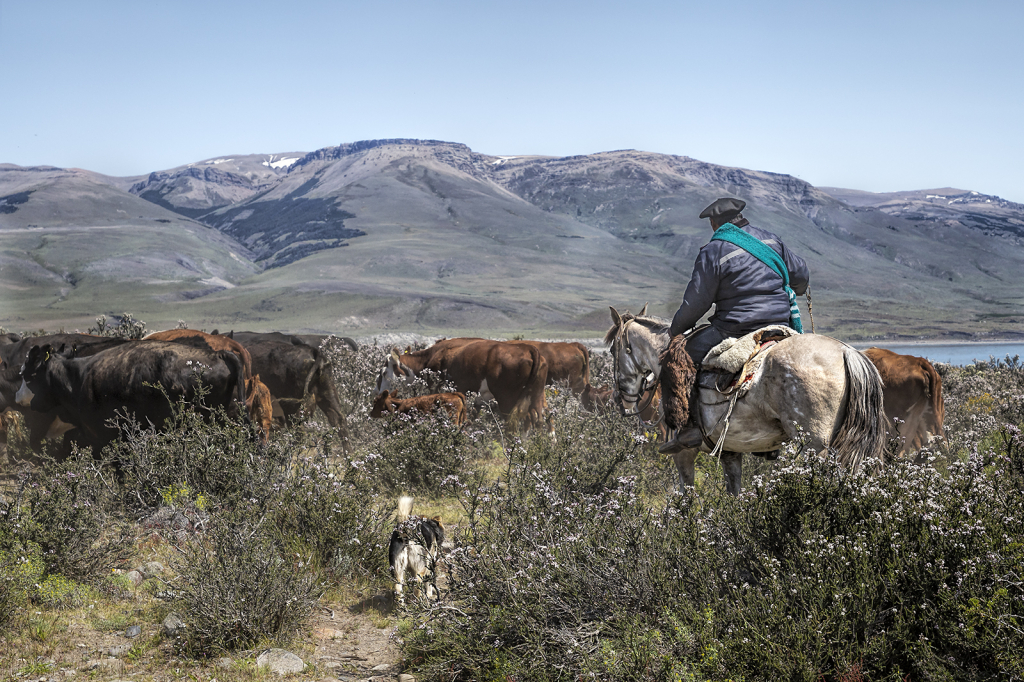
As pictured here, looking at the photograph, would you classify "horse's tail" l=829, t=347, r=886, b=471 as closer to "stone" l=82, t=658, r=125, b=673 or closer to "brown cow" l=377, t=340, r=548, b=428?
"stone" l=82, t=658, r=125, b=673

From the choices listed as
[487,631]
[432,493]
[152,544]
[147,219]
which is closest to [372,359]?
[432,493]

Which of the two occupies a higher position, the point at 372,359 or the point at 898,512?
the point at 898,512

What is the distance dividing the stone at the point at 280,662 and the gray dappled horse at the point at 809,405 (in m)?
3.31

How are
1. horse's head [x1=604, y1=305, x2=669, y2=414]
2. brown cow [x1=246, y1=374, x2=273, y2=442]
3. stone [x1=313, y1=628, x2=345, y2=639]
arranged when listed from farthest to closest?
brown cow [x1=246, y1=374, x2=273, y2=442] → horse's head [x1=604, y1=305, x2=669, y2=414] → stone [x1=313, y1=628, x2=345, y2=639]

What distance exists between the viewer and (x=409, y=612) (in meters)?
4.41

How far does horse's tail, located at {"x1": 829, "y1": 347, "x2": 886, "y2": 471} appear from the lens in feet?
16.9

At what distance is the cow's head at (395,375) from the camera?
11.6 meters

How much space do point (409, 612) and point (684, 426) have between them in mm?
2728

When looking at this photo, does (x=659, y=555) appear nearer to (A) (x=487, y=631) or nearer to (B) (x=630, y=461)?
(A) (x=487, y=631)

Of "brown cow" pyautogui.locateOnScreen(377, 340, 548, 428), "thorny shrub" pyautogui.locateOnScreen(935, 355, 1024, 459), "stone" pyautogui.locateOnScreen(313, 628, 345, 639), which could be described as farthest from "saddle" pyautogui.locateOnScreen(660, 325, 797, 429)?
"brown cow" pyautogui.locateOnScreen(377, 340, 548, 428)

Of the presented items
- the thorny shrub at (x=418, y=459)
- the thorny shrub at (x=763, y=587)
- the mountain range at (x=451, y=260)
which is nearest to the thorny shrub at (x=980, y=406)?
the thorny shrub at (x=763, y=587)

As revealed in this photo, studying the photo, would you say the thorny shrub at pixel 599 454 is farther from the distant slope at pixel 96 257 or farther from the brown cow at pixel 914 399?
the distant slope at pixel 96 257

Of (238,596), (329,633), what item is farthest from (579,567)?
(238,596)

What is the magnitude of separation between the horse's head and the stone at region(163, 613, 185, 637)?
416 centimetres
